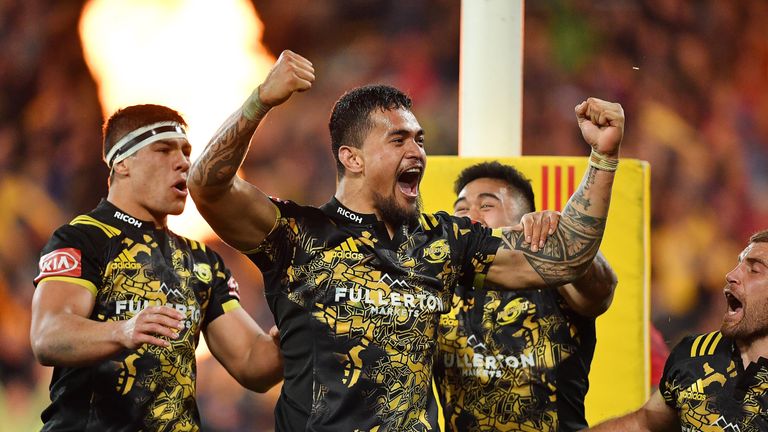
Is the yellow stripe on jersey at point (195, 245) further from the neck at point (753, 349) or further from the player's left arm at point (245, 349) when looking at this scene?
the neck at point (753, 349)

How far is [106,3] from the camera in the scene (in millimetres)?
7422

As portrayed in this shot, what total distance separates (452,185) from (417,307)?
120cm

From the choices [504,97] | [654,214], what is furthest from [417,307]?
[654,214]

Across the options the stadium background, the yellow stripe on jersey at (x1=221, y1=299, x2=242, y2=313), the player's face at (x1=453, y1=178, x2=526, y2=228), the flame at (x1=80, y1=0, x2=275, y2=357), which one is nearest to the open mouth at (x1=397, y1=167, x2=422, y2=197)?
the player's face at (x1=453, y1=178, x2=526, y2=228)

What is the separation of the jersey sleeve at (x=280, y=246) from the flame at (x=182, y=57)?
451 centimetres

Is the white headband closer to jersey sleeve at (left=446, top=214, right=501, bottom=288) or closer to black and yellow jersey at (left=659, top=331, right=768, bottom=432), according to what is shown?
jersey sleeve at (left=446, top=214, right=501, bottom=288)

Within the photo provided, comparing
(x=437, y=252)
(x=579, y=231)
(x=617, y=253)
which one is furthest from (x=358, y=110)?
(x=617, y=253)

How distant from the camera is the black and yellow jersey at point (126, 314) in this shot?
3057 millimetres

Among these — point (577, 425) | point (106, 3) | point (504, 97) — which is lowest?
point (577, 425)

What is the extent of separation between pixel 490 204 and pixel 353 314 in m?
1.08

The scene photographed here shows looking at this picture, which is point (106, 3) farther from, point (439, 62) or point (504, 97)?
point (504, 97)

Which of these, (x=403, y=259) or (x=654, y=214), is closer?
(x=403, y=259)

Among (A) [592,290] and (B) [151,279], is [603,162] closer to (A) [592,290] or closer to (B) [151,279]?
(A) [592,290]

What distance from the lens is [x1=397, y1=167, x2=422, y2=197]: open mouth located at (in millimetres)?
2941
